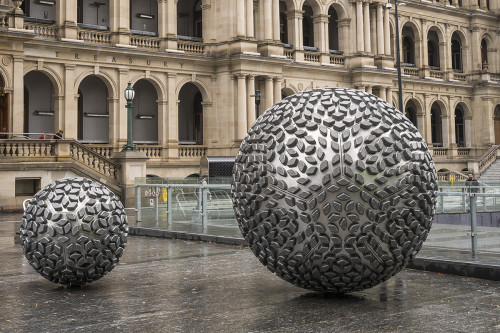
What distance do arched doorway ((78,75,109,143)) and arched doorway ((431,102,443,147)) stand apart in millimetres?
29689

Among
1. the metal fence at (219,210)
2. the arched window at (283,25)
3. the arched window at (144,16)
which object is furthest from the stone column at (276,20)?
the metal fence at (219,210)

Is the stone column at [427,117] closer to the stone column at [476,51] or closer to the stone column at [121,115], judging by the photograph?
the stone column at [476,51]

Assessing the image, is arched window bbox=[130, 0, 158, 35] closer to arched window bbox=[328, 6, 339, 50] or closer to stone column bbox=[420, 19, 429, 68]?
arched window bbox=[328, 6, 339, 50]

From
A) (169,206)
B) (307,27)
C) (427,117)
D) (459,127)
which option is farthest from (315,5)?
(169,206)

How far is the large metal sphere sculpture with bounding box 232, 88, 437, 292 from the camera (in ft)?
23.0

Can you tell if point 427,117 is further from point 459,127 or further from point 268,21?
point 268,21

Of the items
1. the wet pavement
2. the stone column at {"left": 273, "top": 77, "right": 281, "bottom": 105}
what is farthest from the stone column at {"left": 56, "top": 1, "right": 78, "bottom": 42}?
the wet pavement

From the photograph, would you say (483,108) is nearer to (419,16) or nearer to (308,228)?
(419,16)

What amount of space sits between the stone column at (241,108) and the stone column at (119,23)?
6682mm

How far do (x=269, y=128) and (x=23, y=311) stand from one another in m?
3.50

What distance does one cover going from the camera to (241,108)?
38281 millimetres

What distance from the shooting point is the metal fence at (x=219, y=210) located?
12.0 metres

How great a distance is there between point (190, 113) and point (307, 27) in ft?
37.4

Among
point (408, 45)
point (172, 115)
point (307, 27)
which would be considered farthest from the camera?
point (408, 45)
